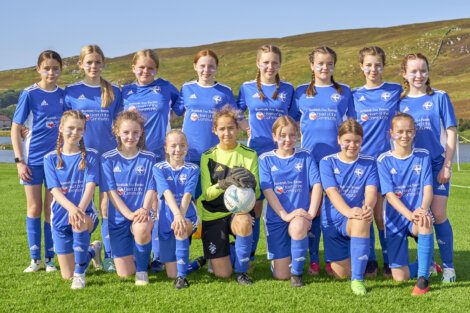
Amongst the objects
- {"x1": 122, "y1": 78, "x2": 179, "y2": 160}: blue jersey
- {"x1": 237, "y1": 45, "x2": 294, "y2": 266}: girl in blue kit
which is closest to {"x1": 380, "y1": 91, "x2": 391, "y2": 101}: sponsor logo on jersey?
{"x1": 237, "y1": 45, "x2": 294, "y2": 266}: girl in blue kit

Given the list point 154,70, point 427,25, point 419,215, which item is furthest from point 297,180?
point 427,25

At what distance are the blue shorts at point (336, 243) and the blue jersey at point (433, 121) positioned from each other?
1.18 m

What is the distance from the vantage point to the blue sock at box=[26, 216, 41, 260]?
5.69 meters

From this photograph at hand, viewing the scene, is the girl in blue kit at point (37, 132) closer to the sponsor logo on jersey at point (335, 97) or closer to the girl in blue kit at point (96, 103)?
the girl in blue kit at point (96, 103)

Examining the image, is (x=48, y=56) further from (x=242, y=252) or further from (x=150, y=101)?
(x=242, y=252)

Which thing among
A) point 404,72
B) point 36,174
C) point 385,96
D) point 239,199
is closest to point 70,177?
point 36,174

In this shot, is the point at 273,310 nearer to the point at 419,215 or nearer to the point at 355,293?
the point at 355,293

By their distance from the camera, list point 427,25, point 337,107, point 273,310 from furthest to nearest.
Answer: point 427,25 < point 337,107 < point 273,310

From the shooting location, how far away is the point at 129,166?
17.3ft

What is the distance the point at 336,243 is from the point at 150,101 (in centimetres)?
243

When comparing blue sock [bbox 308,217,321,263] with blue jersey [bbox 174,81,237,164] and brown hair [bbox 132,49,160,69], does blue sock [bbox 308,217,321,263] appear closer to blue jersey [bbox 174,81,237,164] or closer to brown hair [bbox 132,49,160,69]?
blue jersey [bbox 174,81,237,164]

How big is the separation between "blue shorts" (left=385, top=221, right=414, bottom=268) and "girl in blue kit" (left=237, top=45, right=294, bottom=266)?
141 cm

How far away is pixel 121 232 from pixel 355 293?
2232mm

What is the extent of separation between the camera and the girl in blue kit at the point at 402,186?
5066 millimetres
